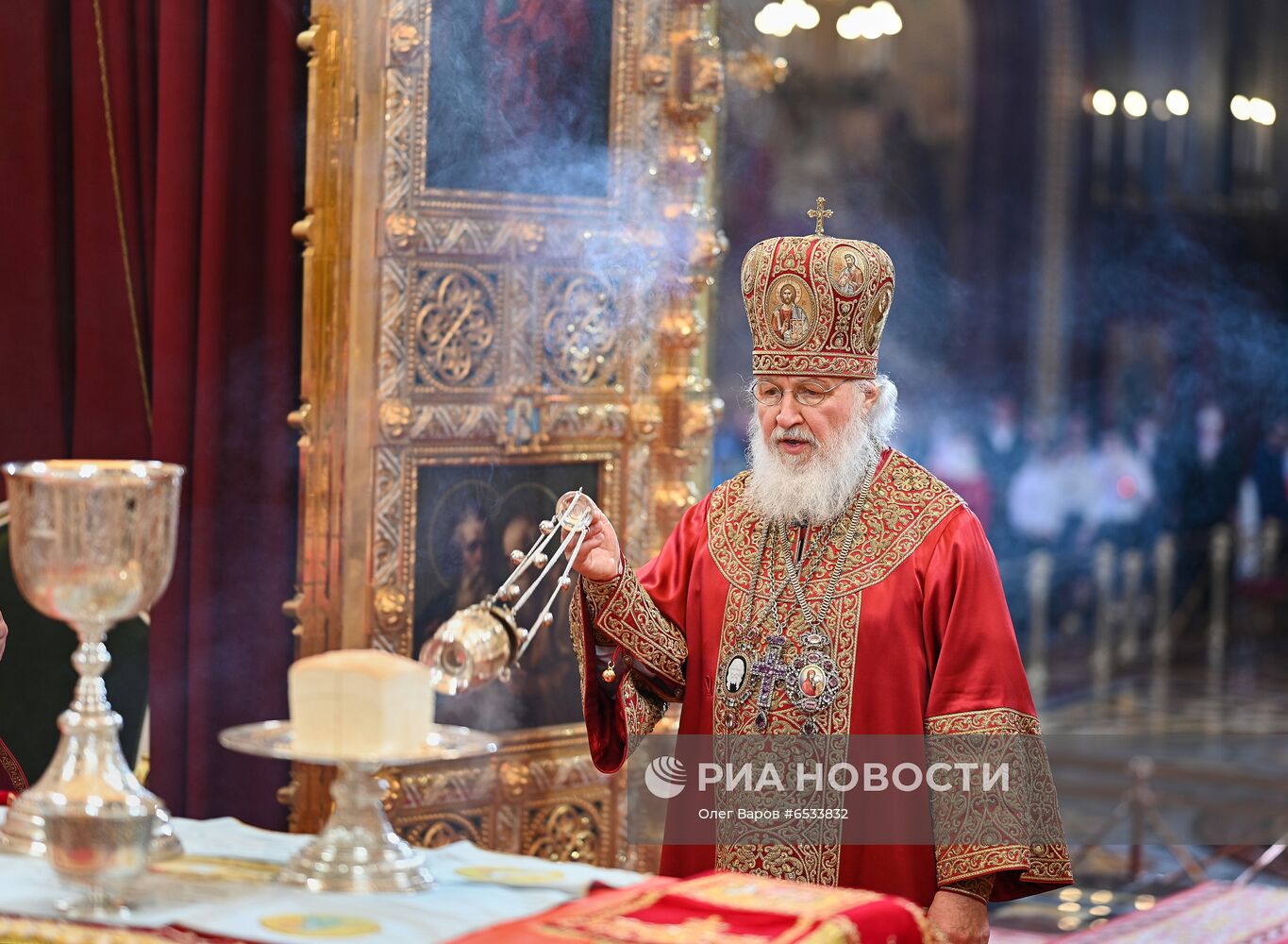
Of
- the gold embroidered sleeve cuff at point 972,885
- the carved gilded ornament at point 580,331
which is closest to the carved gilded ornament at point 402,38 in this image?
the carved gilded ornament at point 580,331

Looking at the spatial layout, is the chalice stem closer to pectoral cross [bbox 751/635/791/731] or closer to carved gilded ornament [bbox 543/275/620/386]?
pectoral cross [bbox 751/635/791/731]

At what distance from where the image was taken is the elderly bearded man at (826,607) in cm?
290

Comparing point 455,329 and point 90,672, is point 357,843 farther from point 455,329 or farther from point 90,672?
point 455,329

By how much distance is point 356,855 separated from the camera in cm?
191

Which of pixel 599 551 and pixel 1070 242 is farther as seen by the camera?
pixel 1070 242

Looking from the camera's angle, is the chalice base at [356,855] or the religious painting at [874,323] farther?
the religious painting at [874,323]

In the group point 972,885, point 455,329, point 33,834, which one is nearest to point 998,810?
point 972,885

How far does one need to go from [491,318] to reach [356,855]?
2.31 metres

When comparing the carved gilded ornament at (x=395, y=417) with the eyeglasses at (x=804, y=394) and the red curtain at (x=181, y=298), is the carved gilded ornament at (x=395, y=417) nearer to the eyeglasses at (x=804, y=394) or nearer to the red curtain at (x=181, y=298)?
the red curtain at (x=181, y=298)

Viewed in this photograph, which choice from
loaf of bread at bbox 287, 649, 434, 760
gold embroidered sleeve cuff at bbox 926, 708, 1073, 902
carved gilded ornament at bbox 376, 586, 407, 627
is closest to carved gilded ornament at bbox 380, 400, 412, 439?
carved gilded ornament at bbox 376, 586, 407, 627

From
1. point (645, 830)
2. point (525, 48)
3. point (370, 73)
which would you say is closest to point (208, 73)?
point (370, 73)

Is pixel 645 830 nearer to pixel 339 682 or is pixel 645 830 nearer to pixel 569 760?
pixel 569 760

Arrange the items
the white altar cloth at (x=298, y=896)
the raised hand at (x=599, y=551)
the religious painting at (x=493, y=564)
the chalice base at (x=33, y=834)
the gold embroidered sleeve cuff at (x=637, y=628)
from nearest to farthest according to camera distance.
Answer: the white altar cloth at (x=298, y=896) → the chalice base at (x=33, y=834) → the raised hand at (x=599, y=551) → the gold embroidered sleeve cuff at (x=637, y=628) → the religious painting at (x=493, y=564)

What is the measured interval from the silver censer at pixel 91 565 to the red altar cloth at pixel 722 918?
0.43 metres
